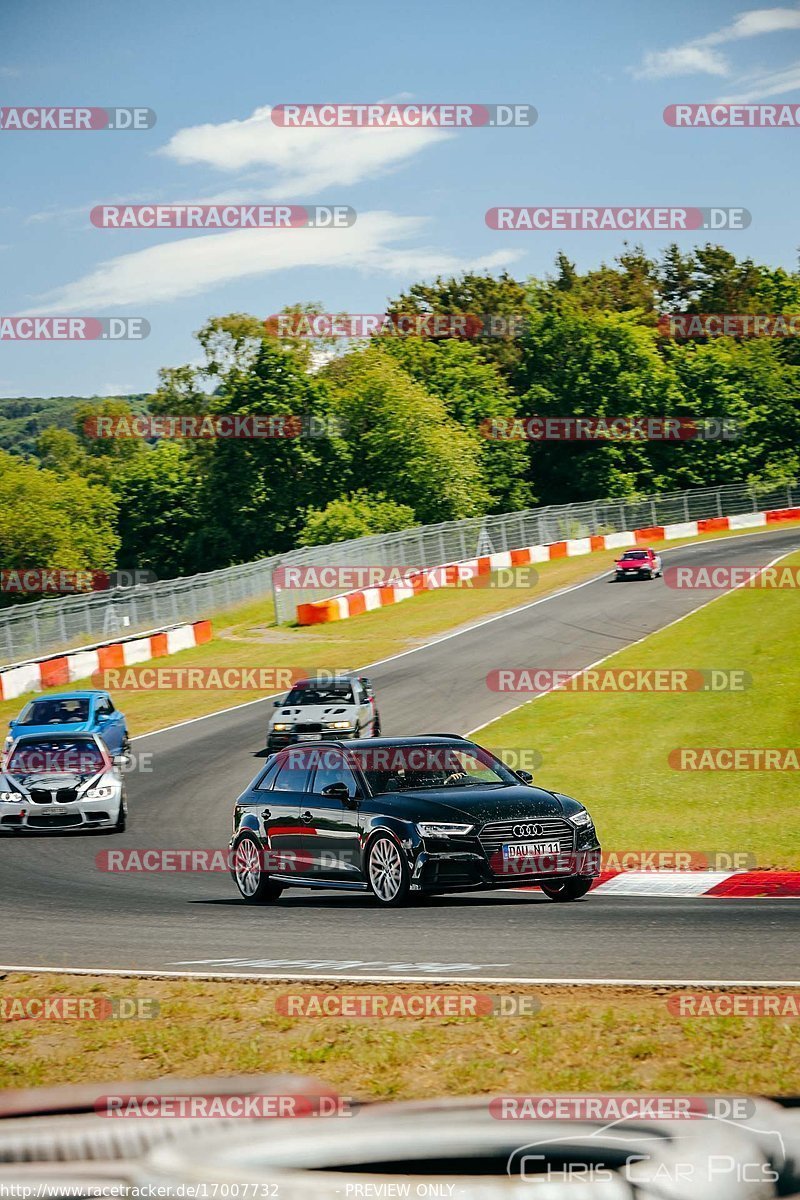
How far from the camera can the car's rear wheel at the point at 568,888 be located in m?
13.0

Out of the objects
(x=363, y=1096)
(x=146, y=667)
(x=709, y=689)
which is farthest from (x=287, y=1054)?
(x=146, y=667)

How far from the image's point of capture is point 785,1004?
321 inches

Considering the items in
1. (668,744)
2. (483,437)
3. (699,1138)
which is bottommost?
(668,744)

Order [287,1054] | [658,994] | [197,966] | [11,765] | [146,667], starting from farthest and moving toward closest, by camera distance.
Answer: [146,667], [11,765], [197,966], [658,994], [287,1054]

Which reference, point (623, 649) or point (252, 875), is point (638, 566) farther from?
point (252, 875)

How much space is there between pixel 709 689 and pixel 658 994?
20688mm

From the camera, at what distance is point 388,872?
12.8 m

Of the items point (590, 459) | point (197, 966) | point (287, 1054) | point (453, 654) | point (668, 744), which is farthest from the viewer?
point (590, 459)

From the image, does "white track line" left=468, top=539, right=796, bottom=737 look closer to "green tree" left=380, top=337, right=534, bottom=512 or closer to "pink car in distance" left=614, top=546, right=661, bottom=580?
"pink car in distance" left=614, top=546, right=661, bottom=580

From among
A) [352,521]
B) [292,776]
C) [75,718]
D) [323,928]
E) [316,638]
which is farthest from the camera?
[352,521]

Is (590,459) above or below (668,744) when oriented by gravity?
above

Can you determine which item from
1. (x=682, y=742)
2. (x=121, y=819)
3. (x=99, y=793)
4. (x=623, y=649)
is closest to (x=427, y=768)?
(x=99, y=793)

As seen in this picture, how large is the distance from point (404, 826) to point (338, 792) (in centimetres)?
108

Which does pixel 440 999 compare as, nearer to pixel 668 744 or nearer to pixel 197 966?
pixel 197 966
